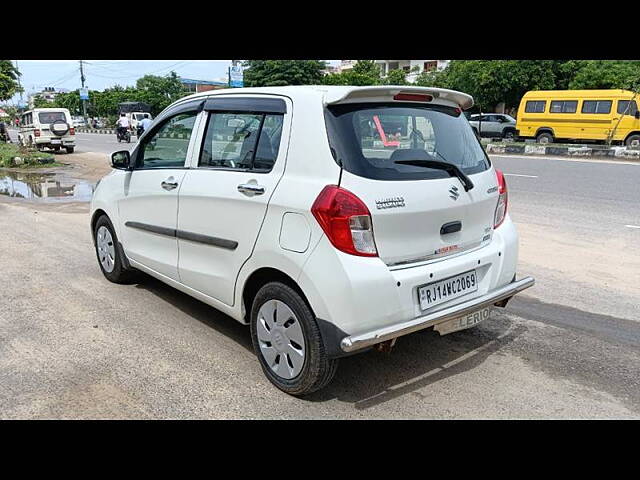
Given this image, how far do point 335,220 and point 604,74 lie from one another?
30.8 metres

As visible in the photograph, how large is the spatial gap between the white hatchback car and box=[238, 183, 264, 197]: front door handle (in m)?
0.01

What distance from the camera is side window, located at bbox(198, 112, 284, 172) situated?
10.8ft

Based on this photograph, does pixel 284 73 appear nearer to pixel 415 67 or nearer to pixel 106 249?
pixel 415 67

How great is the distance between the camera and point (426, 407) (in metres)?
3.03

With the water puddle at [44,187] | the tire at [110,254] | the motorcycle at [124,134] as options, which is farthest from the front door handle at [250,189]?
the motorcycle at [124,134]

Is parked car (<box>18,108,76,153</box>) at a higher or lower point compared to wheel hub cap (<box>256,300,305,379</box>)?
higher

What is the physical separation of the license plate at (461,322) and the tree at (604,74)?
94.7ft

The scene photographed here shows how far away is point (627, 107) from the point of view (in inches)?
820

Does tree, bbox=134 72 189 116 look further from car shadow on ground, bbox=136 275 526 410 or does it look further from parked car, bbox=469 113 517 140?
car shadow on ground, bbox=136 275 526 410

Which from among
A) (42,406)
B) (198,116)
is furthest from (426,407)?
(198,116)

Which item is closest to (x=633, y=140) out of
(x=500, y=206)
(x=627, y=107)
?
(x=627, y=107)

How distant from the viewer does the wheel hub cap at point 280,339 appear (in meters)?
3.03

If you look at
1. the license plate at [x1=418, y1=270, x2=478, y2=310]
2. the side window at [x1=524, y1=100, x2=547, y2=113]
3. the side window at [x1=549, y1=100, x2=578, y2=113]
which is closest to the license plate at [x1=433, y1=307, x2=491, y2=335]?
the license plate at [x1=418, y1=270, x2=478, y2=310]
